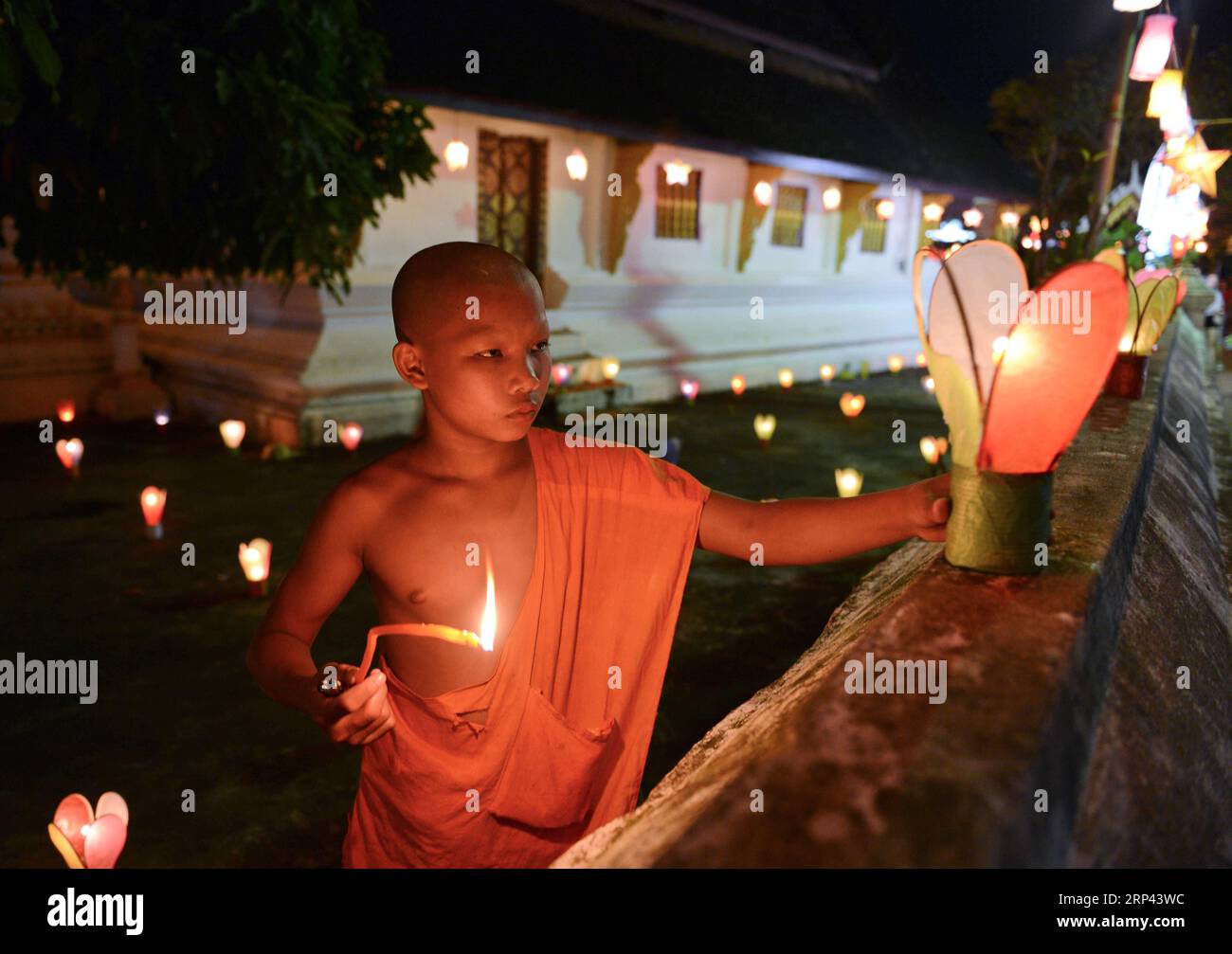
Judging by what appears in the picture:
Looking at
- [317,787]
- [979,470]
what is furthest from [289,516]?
[979,470]

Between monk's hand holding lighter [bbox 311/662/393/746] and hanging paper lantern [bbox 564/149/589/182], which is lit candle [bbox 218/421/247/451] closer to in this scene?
hanging paper lantern [bbox 564/149/589/182]

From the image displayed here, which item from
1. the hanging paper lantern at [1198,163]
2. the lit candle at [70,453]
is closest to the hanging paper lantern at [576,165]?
the hanging paper lantern at [1198,163]

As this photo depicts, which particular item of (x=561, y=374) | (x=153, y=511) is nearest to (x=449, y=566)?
(x=153, y=511)

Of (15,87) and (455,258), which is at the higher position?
(15,87)

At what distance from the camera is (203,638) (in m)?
4.05

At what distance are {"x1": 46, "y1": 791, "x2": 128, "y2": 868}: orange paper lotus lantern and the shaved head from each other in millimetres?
1650

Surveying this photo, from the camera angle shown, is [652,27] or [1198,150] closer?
[1198,150]

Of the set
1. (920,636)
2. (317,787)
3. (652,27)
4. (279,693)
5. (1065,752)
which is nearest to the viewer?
(1065,752)

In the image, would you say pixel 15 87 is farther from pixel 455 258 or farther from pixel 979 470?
pixel 979 470

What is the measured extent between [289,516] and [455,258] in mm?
4804

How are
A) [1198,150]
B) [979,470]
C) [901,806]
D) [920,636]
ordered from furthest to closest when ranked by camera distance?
[1198,150] → [979,470] → [920,636] → [901,806]

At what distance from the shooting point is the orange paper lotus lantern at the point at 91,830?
231 cm

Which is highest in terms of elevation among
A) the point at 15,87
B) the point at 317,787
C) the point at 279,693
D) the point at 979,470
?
the point at 15,87

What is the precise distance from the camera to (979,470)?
1.33 meters
